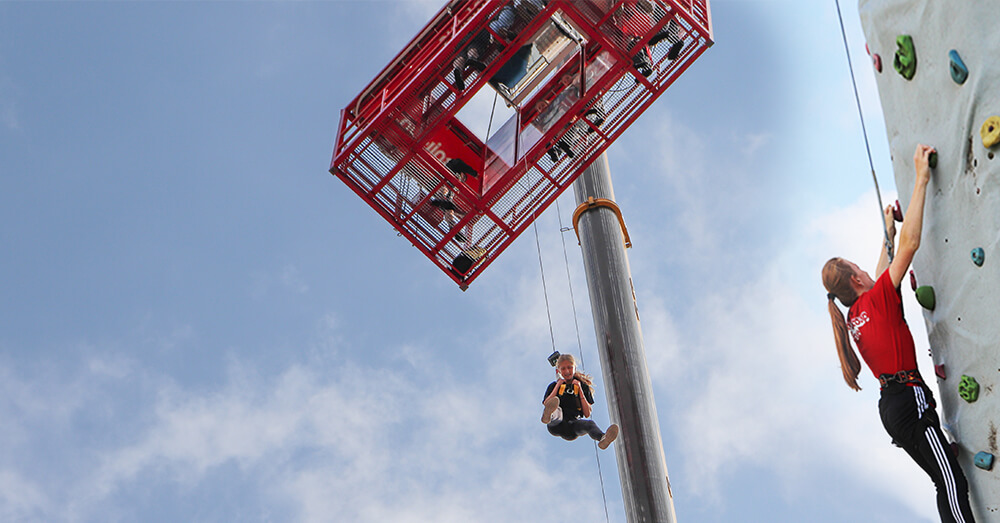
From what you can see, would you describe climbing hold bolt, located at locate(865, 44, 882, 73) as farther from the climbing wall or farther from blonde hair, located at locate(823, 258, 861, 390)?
blonde hair, located at locate(823, 258, 861, 390)

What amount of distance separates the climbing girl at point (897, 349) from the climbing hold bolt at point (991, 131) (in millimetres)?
456

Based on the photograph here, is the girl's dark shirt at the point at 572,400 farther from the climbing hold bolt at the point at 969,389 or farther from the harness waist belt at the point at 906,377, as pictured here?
the climbing hold bolt at the point at 969,389

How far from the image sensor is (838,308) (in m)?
5.32

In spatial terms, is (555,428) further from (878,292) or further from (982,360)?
(982,360)

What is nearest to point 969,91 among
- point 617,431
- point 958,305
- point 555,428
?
point 958,305

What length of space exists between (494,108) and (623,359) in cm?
268

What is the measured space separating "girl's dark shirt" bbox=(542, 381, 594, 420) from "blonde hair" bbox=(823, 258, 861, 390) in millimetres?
4049

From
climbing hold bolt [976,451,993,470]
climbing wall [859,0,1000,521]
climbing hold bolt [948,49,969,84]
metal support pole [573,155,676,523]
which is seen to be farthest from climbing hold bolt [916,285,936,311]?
metal support pole [573,155,676,523]

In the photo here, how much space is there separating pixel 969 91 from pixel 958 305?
3.21 ft

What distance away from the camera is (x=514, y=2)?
738 cm

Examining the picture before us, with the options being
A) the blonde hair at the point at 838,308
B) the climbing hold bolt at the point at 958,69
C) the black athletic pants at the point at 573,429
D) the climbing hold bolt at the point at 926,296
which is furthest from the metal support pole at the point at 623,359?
the climbing hold bolt at the point at 958,69

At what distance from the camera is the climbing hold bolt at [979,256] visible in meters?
4.15

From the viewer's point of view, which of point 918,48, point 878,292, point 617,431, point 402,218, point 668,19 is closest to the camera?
point 918,48

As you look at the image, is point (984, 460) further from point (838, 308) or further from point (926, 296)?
point (838, 308)
